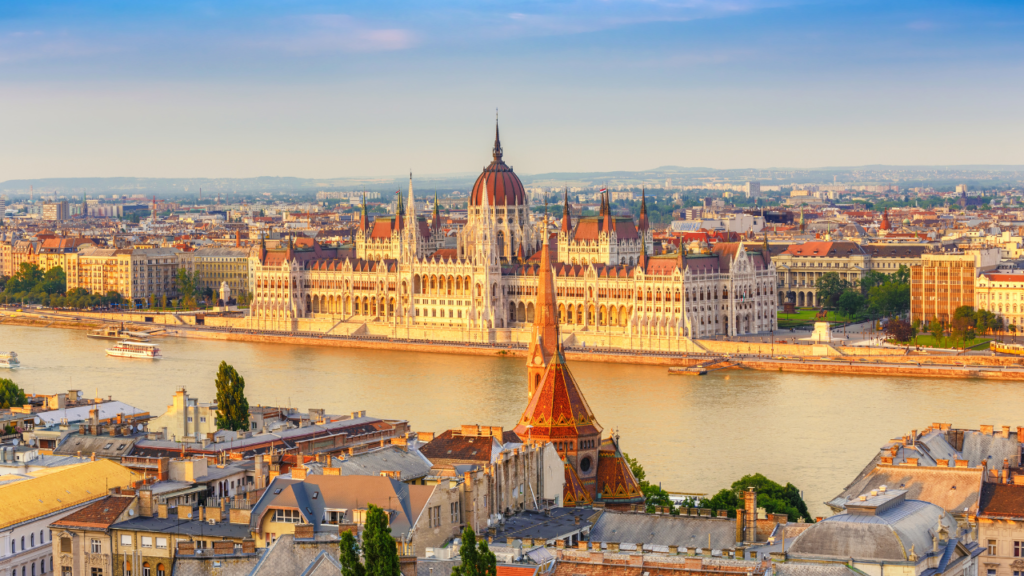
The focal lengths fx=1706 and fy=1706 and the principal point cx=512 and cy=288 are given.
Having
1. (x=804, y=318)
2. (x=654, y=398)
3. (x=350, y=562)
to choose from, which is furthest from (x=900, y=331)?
(x=350, y=562)

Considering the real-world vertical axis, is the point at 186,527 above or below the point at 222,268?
above

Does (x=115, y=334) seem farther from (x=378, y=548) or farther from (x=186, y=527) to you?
(x=378, y=548)

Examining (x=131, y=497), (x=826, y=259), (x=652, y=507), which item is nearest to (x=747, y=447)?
(x=652, y=507)

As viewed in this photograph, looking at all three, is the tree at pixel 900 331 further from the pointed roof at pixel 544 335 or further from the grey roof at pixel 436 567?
the grey roof at pixel 436 567

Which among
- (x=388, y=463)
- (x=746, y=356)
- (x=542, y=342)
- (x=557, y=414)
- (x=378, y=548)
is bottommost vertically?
(x=746, y=356)

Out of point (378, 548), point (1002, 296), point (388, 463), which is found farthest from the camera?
point (1002, 296)

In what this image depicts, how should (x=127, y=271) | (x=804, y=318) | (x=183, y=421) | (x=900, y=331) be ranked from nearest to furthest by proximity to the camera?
(x=183, y=421) → (x=900, y=331) → (x=804, y=318) → (x=127, y=271)

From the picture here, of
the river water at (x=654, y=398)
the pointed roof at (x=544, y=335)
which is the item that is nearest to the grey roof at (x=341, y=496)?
the pointed roof at (x=544, y=335)

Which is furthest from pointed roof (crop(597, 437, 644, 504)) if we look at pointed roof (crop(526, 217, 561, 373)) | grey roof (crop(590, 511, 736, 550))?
grey roof (crop(590, 511, 736, 550))
